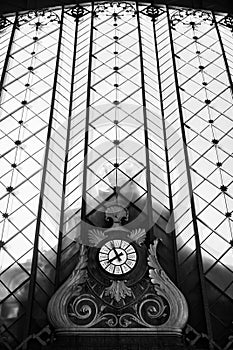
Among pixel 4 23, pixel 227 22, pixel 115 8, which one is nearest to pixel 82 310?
pixel 4 23

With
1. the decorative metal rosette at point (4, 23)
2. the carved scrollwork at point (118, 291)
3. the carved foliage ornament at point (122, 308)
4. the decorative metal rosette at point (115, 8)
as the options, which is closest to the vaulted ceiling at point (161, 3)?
the decorative metal rosette at point (4, 23)

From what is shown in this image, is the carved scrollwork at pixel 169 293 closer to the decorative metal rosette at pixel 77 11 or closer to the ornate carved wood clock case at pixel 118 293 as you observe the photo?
the ornate carved wood clock case at pixel 118 293

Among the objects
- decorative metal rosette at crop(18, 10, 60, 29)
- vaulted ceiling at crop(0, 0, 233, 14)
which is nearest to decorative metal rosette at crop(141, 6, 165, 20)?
vaulted ceiling at crop(0, 0, 233, 14)

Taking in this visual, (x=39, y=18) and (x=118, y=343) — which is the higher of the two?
(x=39, y=18)

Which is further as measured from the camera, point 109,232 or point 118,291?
point 109,232

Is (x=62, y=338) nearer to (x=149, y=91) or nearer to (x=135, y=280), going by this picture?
(x=135, y=280)

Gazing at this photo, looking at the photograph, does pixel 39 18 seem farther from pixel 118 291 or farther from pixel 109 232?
pixel 118 291

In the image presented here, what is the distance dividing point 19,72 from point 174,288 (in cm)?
563

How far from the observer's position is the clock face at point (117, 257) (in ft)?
24.5

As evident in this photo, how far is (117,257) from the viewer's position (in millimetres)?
7531

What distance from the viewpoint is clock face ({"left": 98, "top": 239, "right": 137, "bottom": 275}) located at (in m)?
7.48

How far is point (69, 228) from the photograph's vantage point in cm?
797

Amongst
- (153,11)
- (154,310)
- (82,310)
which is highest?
(153,11)

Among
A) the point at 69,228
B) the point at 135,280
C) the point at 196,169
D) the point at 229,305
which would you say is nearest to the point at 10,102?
the point at 69,228
